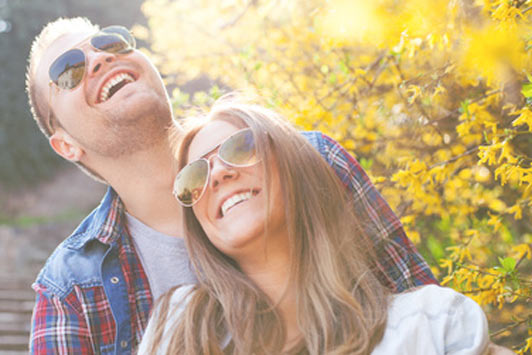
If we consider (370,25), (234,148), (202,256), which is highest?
(370,25)

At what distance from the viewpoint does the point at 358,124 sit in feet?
9.56

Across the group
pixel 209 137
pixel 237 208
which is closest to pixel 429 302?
pixel 237 208

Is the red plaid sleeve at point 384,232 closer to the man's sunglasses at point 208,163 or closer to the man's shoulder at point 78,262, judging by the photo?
the man's sunglasses at point 208,163

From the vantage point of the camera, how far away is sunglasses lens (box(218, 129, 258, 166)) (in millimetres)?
1771

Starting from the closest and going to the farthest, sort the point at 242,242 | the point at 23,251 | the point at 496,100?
the point at 242,242
the point at 496,100
the point at 23,251

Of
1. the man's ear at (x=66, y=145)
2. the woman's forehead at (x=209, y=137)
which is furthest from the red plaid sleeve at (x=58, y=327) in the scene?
the woman's forehead at (x=209, y=137)

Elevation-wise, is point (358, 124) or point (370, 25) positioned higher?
point (370, 25)

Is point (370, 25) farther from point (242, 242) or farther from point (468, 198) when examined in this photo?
point (468, 198)

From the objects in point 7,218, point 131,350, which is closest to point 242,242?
point 131,350

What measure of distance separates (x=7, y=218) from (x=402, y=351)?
1510 cm

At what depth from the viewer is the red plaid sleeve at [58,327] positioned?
82.4 inches

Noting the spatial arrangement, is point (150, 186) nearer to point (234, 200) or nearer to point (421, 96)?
point (234, 200)

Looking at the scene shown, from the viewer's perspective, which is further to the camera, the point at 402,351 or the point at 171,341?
the point at 171,341

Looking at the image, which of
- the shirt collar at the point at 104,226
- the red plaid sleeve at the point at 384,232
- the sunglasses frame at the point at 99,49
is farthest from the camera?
the sunglasses frame at the point at 99,49
